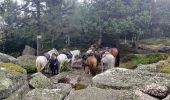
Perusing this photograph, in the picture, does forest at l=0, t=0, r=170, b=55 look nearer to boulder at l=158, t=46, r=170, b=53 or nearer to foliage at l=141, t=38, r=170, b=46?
foliage at l=141, t=38, r=170, b=46

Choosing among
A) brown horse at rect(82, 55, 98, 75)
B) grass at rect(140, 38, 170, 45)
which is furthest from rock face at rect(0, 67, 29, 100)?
grass at rect(140, 38, 170, 45)

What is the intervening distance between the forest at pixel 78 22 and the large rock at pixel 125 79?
1655 cm

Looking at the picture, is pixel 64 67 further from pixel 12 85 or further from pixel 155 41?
pixel 155 41

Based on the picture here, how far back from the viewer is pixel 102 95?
13.1 m

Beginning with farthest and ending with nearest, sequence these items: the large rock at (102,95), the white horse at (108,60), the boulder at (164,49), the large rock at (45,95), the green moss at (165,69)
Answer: the boulder at (164,49) → the white horse at (108,60) → the green moss at (165,69) → the large rock at (45,95) → the large rock at (102,95)

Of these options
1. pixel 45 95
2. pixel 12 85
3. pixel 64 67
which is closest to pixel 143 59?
pixel 64 67

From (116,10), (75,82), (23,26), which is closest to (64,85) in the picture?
(75,82)

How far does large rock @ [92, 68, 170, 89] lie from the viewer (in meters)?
13.9

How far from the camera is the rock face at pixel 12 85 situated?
14578 millimetres

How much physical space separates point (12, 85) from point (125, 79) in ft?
15.1

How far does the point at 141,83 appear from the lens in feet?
45.5

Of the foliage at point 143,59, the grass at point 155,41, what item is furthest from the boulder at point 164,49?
the foliage at point 143,59

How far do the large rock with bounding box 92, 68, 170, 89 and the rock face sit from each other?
330cm

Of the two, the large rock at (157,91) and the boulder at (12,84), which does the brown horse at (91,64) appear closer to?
the boulder at (12,84)
